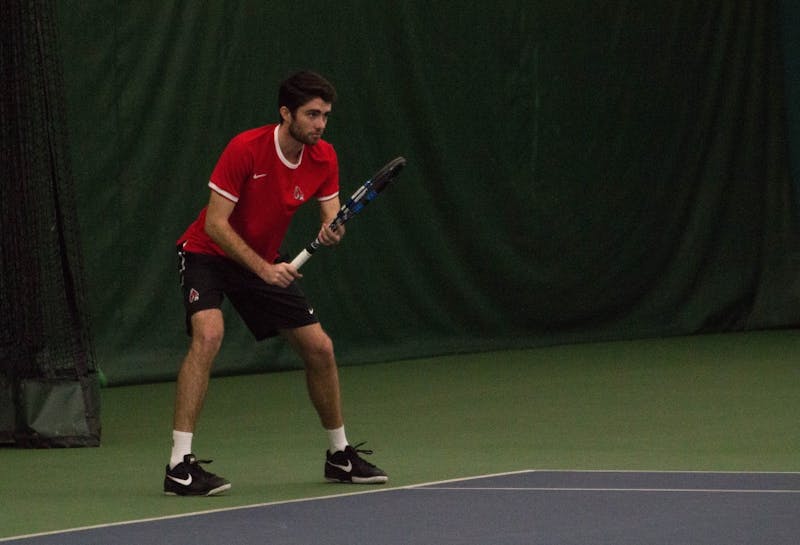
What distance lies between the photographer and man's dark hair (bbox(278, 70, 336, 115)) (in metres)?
5.72

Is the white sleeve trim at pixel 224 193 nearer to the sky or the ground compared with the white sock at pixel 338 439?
nearer to the sky

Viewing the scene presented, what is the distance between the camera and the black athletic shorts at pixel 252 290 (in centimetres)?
589

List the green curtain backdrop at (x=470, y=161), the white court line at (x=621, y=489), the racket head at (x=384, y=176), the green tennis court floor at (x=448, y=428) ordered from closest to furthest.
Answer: the white court line at (x=621, y=489) < the racket head at (x=384, y=176) < the green tennis court floor at (x=448, y=428) < the green curtain backdrop at (x=470, y=161)

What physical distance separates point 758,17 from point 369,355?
3.92 m

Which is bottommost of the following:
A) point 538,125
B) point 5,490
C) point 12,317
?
point 5,490

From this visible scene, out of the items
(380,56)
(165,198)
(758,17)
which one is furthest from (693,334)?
(165,198)

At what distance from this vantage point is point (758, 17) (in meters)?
13.1

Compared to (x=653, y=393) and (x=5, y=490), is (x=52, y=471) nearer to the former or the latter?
(x=5, y=490)

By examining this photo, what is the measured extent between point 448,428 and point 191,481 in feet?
7.63

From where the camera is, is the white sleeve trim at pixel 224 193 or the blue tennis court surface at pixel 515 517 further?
the white sleeve trim at pixel 224 193

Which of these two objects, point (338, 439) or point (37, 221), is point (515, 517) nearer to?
point (338, 439)

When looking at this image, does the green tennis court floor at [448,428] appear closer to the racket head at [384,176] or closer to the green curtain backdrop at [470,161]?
the green curtain backdrop at [470,161]

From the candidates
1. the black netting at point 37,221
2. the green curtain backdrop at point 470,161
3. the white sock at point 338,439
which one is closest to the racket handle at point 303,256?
the white sock at point 338,439

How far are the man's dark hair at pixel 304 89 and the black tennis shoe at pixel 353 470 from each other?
1076 mm
